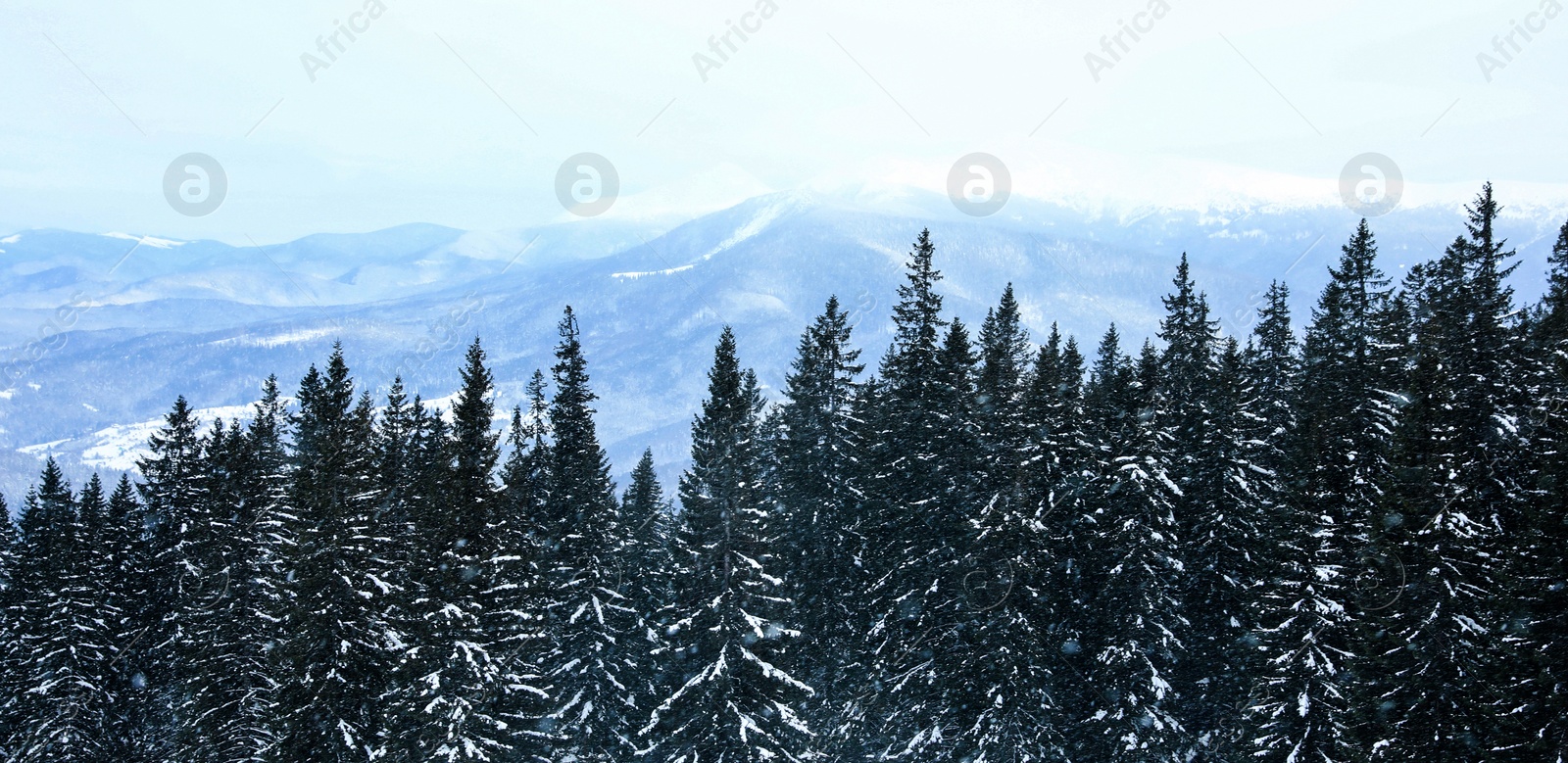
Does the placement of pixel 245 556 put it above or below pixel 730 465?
below

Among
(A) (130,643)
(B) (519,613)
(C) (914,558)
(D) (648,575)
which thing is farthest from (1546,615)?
(A) (130,643)

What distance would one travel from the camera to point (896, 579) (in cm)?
3425

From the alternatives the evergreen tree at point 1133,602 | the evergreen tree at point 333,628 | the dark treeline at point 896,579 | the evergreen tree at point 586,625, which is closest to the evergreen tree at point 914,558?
the dark treeline at point 896,579

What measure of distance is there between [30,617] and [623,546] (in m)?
24.0

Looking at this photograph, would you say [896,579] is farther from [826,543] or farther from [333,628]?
[333,628]

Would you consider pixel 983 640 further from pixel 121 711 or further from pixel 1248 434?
pixel 121 711

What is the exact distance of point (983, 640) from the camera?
2938cm

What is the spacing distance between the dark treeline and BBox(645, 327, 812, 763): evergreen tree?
0.11 metres

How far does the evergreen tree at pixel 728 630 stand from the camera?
30344 mm

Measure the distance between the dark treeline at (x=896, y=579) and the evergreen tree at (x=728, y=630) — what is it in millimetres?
107

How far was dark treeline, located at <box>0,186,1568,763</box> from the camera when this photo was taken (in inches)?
972

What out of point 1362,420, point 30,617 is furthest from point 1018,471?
point 30,617

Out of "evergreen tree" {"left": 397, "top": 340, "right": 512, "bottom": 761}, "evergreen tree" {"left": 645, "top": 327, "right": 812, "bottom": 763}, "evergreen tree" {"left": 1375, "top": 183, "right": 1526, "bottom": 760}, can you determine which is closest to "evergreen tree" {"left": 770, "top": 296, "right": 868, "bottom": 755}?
"evergreen tree" {"left": 645, "top": 327, "right": 812, "bottom": 763}

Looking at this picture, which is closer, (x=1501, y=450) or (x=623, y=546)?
(x=1501, y=450)
